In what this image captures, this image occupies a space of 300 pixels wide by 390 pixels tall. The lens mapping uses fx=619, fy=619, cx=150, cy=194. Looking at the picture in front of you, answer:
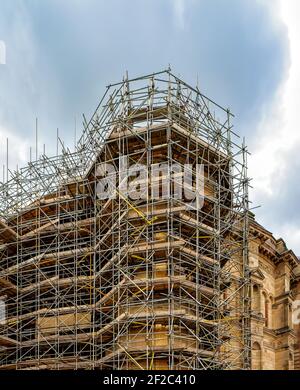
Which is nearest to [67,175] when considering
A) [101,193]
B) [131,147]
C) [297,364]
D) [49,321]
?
[101,193]

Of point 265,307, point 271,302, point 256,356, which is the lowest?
point 256,356

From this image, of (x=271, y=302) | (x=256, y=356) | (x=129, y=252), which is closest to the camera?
(x=129, y=252)

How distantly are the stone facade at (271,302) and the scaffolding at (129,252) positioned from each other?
13.7 feet

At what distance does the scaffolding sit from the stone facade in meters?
4.19

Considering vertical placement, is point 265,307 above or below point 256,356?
above

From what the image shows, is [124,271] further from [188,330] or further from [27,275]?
[27,275]

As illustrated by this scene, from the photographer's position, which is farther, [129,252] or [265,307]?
[265,307]

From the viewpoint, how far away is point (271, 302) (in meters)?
37.5

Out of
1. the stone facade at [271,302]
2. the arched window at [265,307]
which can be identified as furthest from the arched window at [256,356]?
the arched window at [265,307]

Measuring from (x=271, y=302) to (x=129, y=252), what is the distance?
17.3m

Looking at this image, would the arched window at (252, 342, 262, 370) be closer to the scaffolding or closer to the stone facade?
the stone facade

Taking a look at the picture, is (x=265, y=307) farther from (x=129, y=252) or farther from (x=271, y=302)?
(x=129, y=252)

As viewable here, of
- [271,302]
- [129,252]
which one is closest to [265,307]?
[271,302]

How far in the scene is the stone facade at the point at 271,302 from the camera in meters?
33.7
